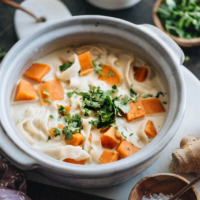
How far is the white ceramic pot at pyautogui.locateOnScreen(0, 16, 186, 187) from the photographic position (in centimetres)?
242

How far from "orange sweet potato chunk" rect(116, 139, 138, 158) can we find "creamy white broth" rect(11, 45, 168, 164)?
0.07 metres

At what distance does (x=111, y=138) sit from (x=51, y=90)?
33.6 inches

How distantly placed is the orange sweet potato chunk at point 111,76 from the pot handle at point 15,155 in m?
1.30

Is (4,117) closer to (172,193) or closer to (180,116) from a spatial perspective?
(180,116)

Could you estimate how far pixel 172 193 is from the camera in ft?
9.45

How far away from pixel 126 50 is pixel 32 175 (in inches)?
67.8

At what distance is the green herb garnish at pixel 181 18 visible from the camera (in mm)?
4305

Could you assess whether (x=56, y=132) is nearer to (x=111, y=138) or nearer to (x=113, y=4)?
(x=111, y=138)

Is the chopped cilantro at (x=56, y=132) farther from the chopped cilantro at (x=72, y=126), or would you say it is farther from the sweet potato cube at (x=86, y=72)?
the sweet potato cube at (x=86, y=72)

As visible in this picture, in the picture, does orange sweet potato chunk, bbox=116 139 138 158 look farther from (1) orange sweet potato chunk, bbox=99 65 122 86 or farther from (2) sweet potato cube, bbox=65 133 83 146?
(1) orange sweet potato chunk, bbox=99 65 122 86

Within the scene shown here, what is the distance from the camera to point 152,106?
3135 millimetres

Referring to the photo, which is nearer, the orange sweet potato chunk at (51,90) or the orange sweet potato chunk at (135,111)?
the orange sweet potato chunk at (135,111)

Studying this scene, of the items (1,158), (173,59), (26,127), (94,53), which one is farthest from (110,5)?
(1,158)

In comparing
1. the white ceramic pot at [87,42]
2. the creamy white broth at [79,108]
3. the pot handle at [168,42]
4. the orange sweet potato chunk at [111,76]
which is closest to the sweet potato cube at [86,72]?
the creamy white broth at [79,108]
